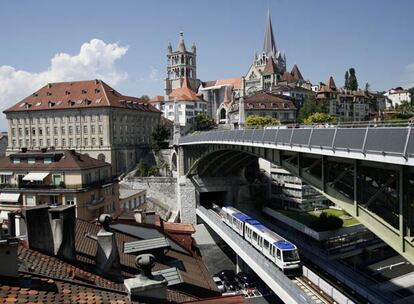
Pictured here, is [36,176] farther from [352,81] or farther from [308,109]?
[352,81]

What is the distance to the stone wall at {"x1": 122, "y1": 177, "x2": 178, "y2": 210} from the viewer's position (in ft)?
197

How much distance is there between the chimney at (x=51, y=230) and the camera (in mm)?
10562

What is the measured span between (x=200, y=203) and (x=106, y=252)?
4677 centimetres

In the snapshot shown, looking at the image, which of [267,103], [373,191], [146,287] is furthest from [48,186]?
[267,103]

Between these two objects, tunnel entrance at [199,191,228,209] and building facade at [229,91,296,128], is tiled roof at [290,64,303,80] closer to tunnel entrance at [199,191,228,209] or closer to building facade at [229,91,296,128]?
building facade at [229,91,296,128]

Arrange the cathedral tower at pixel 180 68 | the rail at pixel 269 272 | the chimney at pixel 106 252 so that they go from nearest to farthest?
the chimney at pixel 106 252 < the rail at pixel 269 272 < the cathedral tower at pixel 180 68

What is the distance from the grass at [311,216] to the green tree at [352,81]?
7966cm

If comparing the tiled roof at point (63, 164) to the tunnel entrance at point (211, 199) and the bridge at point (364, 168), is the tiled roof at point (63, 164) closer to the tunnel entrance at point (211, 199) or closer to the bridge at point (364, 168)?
the bridge at point (364, 168)

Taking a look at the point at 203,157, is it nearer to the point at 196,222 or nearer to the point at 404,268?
the point at 196,222

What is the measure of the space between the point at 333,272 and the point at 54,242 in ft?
85.4

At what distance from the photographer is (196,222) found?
177 ft

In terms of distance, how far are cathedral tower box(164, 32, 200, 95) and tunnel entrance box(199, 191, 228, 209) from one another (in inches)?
3598

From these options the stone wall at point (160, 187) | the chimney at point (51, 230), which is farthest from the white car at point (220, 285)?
the chimney at point (51, 230)

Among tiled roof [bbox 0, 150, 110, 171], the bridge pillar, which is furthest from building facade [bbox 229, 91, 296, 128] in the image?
tiled roof [bbox 0, 150, 110, 171]
